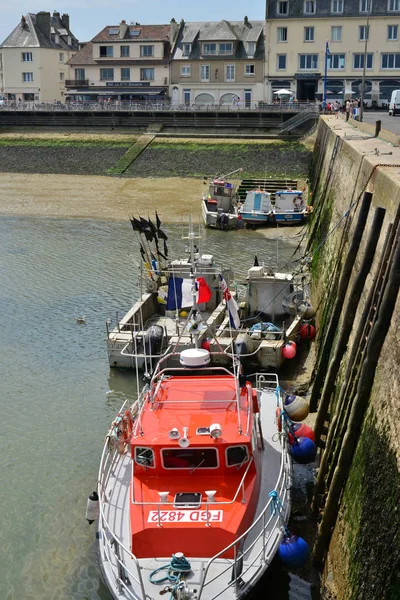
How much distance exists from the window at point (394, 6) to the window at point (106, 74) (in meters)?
28.0

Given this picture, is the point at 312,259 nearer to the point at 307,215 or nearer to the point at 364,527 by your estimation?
the point at 307,215

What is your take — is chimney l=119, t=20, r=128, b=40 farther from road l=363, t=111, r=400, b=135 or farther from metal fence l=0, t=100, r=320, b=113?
road l=363, t=111, r=400, b=135

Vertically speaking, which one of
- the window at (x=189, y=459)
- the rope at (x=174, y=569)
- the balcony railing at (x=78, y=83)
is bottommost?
the rope at (x=174, y=569)

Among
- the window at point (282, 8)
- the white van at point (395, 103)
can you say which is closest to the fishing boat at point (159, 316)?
the white van at point (395, 103)

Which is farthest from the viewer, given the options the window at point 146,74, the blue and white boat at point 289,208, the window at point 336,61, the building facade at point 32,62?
the building facade at point 32,62

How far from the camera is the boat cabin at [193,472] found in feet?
36.0

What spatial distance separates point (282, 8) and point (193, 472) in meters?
60.1

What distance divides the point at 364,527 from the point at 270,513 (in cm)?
236

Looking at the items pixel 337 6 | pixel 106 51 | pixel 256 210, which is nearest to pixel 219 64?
pixel 337 6

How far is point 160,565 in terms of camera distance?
10789 mm

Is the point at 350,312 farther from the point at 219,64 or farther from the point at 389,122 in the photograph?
the point at 219,64

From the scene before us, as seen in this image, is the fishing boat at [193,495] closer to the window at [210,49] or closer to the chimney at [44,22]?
the window at [210,49]

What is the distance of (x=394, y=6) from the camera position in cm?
6234

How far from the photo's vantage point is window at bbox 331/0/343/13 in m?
63.1
